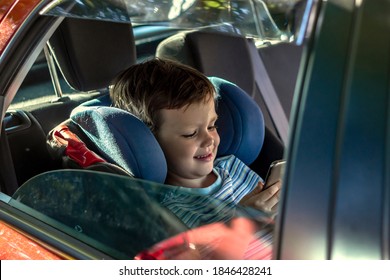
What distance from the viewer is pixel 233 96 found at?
2594 millimetres

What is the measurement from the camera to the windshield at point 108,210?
1515mm

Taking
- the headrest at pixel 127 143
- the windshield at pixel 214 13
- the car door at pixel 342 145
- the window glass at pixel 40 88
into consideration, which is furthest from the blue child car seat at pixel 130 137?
the car door at pixel 342 145

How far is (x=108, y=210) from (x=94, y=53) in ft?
3.07

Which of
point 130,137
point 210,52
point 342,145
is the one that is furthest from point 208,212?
point 210,52

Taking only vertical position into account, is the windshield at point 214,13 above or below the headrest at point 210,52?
above

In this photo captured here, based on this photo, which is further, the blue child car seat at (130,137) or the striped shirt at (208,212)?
the blue child car seat at (130,137)

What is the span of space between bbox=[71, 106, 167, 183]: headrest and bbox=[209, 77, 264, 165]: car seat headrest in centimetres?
52

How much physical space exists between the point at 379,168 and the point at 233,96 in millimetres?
1446

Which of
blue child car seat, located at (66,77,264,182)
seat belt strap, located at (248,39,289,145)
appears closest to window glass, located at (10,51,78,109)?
blue child car seat, located at (66,77,264,182)

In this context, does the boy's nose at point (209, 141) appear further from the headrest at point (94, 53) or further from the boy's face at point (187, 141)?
the headrest at point (94, 53)

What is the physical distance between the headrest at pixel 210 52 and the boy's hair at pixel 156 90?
0.29m

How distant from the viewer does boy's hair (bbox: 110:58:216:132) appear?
222cm
